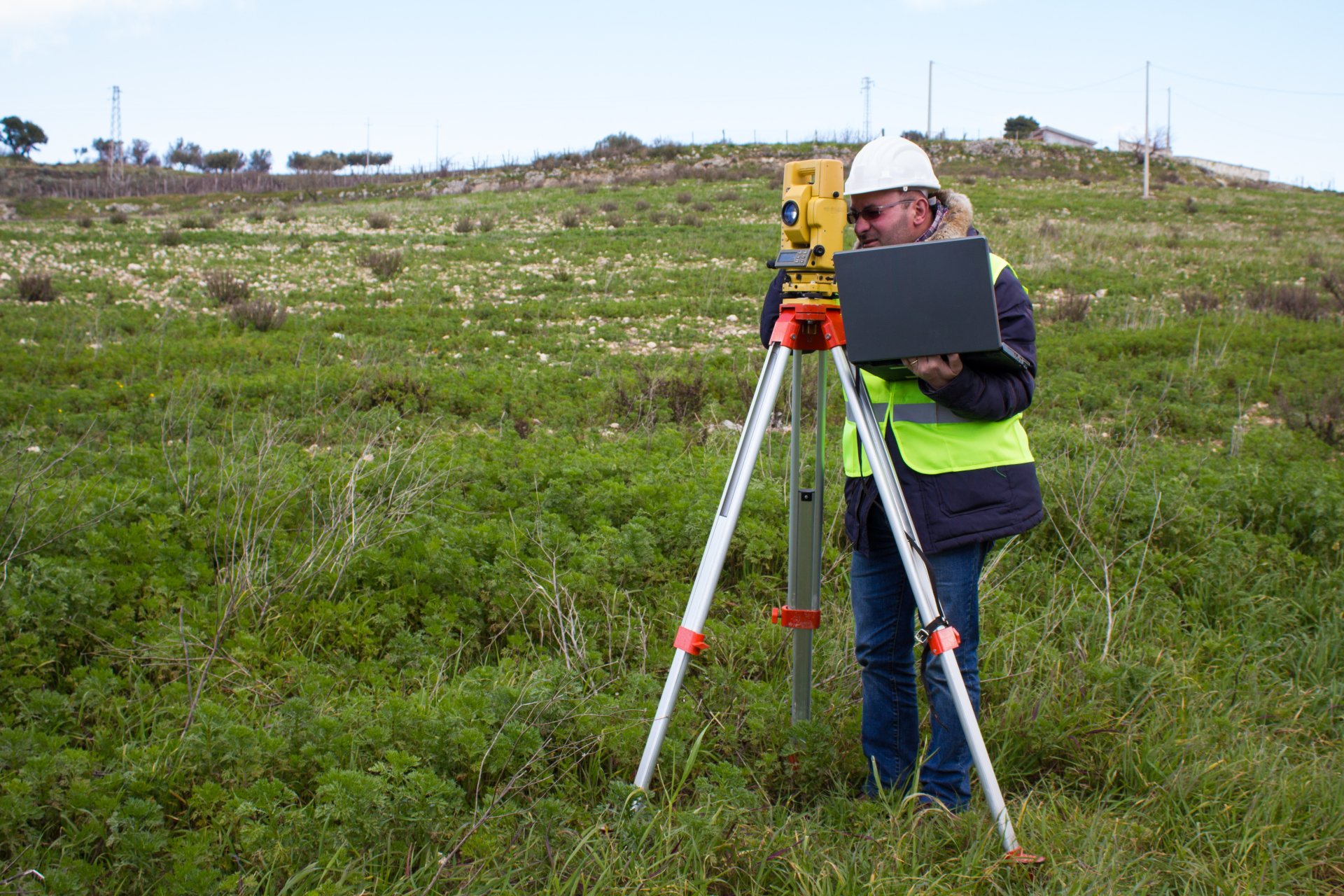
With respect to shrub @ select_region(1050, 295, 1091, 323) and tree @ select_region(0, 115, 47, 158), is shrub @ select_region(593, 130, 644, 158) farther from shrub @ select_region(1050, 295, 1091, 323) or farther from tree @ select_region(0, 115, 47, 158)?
tree @ select_region(0, 115, 47, 158)

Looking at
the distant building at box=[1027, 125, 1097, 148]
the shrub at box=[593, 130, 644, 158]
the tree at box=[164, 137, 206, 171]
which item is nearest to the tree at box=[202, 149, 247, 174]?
the tree at box=[164, 137, 206, 171]

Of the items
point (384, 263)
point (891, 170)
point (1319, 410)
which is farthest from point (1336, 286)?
point (891, 170)

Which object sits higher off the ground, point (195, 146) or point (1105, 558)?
point (195, 146)

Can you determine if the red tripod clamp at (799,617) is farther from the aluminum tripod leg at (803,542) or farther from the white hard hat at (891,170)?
the white hard hat at (891,170)

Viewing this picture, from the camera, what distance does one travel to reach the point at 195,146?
58469mm

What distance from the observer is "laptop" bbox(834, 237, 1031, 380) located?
1.88 metres

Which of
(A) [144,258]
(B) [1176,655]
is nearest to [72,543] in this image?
(B) [1176,655]

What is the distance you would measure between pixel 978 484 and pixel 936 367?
1.50 feet

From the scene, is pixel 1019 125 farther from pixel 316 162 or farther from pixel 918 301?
pixel 918 301

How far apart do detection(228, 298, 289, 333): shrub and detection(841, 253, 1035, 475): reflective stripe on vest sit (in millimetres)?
8327

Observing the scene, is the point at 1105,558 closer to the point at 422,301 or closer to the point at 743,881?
the point at 743,881

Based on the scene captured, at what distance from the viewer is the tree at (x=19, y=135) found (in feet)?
182

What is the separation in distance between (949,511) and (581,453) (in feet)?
9.86

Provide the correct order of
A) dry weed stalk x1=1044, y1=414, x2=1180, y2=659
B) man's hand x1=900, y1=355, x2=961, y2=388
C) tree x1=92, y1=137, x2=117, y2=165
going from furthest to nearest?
tree x1=92, y1=137, x2=117, y2=165
dry weed stalk x1=1044, y1=414, x2=1180, y2=659
man's hand x1=900, y1=355, x2=961, y2=388
